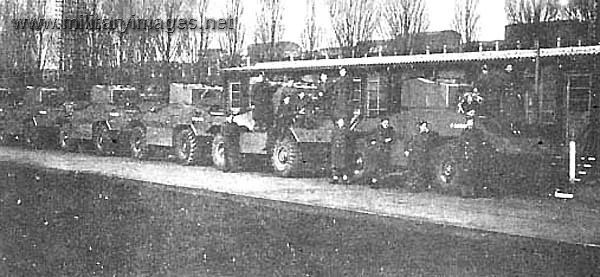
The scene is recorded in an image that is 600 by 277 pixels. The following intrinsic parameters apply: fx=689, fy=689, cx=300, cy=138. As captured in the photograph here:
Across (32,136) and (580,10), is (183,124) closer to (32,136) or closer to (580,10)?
(32,136)

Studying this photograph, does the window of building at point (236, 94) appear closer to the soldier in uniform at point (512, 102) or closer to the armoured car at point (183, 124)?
the armoured car at point (183, 124)

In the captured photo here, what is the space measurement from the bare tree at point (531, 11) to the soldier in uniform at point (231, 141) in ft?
2.27

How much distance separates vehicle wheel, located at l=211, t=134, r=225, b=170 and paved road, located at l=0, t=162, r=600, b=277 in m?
0.08

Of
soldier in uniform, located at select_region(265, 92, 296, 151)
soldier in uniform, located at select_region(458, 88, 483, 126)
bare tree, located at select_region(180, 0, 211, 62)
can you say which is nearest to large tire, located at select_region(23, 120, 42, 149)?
bare tree, located at select_region(180, 0, 211, 62)

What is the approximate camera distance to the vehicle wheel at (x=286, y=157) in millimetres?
1686

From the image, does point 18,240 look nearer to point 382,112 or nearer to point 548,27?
point 382,112

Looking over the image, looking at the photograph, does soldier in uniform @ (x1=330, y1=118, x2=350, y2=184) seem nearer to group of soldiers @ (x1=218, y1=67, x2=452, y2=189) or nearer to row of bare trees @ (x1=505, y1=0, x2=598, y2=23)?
group of soldiers @ (x1=218, y1=67, x2=452, y2=189)

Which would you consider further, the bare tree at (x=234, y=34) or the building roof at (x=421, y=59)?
the bare tree at (x=234, y=34)

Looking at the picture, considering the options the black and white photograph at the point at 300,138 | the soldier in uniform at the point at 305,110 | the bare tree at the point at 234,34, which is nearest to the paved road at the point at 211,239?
the black and white photograph at the point at 300,138

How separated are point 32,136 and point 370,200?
852 millimetres

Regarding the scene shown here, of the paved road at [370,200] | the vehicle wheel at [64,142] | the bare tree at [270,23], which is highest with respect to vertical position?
the bare tree at [270,23]

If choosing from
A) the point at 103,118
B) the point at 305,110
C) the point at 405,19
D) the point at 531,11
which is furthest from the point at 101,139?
the point at 531,11

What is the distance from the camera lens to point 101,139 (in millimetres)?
1672

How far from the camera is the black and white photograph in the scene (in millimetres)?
1419
